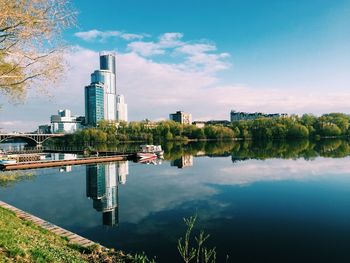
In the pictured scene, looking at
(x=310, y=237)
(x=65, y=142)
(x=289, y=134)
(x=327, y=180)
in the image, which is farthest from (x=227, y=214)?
(x=65, y=142)

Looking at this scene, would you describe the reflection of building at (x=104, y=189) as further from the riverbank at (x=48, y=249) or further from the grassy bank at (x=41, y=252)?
the grassy bank at (x=41, y=252)

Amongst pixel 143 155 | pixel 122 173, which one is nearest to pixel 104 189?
pixel 122 173

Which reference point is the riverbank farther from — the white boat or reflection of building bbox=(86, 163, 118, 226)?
the white boat

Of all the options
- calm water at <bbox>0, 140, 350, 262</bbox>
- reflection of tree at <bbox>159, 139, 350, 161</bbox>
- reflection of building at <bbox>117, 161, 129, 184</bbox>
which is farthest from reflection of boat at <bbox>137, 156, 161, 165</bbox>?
calm water at <bbox>0, 140, 350, 262</bbox>

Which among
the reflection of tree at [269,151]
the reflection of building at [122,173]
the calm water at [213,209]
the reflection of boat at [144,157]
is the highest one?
the reflection of boat at [144,157]

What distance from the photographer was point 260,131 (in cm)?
17788

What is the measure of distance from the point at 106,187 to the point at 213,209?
57.9 feet

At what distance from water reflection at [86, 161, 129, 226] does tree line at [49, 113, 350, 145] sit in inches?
4495

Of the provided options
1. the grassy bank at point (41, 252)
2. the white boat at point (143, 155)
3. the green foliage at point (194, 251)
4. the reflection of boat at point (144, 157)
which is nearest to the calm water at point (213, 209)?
the green foliage at point (194, 251)

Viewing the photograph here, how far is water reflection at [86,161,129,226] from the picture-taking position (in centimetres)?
2773

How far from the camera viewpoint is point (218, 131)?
586 ft

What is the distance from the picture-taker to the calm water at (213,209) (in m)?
19.1

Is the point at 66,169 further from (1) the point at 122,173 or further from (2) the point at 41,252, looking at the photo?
(2) the point at 41,252

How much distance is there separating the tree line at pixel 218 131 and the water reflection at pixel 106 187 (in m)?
114
